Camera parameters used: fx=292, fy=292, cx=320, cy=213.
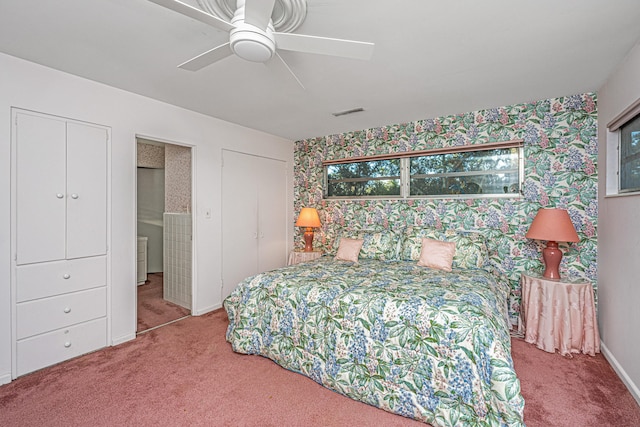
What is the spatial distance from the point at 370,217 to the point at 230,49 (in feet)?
9.66

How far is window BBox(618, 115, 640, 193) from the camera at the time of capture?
85.0 inches

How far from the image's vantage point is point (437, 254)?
3027 mm

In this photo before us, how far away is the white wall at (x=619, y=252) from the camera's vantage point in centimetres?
199

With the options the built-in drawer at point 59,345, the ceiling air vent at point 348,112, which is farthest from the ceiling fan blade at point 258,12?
the built-in drawer at point 59,345

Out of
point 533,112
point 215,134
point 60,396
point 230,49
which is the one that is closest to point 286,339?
point 60,396

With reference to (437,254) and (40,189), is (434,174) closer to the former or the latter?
(437,254)

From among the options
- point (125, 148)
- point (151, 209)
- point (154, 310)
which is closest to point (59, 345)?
point (154, 310)

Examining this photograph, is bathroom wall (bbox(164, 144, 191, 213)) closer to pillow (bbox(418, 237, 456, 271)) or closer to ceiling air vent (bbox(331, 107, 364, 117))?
ceiling air vent (bbox(331, 107, 364, 117))

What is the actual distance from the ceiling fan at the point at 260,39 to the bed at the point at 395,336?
5.11ft

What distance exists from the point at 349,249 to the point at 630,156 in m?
2.55

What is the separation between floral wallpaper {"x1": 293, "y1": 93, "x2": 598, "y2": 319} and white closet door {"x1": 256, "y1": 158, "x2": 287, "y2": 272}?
1.48 metres

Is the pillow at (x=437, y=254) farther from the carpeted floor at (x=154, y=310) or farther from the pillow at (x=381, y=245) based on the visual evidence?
the carpeted floor at (x=154, y=310)

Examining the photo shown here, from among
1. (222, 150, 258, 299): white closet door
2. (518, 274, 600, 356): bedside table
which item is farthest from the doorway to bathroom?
(518, 274, 600, 356): bedside table

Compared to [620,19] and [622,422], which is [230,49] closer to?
[620,19]
